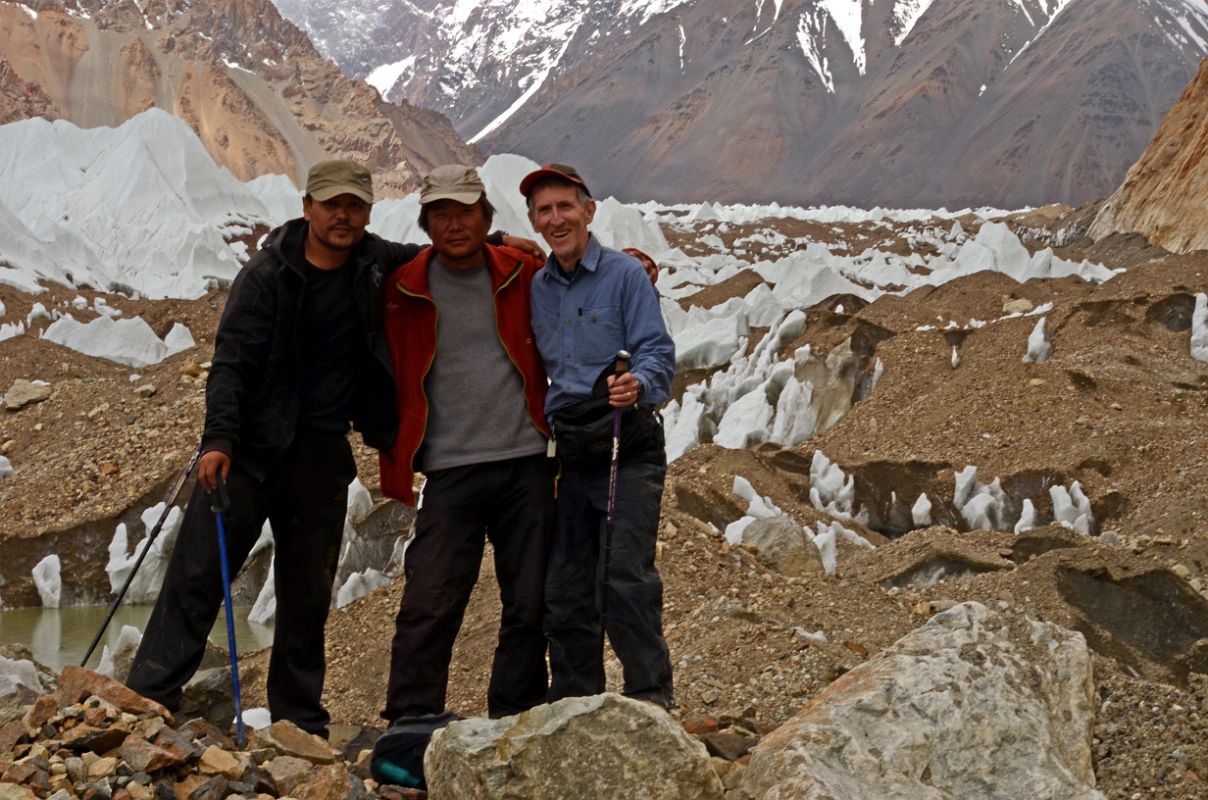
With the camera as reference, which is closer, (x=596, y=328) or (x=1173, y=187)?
(x=596, y=328)

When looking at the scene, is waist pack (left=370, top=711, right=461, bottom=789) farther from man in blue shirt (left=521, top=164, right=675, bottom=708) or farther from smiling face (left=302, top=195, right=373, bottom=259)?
smiling face (left=302, top=195, right=373, bottom=259)

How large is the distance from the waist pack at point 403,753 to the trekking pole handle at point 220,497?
73cm

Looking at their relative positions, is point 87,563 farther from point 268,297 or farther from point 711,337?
point 711,337

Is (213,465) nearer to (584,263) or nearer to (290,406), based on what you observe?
(290,406)

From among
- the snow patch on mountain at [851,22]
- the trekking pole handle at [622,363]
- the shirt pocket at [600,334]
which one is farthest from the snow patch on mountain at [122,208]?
the snow patch on mountain at [851,22]

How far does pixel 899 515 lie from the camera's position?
1173 cm

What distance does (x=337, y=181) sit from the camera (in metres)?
3.61

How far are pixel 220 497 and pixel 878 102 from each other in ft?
485

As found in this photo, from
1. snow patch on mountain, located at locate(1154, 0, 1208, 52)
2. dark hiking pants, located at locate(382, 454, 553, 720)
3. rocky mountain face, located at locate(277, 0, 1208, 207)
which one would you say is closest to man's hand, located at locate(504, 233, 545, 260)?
dark hiking pants, located at locate(382, 454, 553, 720)

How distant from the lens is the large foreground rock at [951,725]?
9.65 feet

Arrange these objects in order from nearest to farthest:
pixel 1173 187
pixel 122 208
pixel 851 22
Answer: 1. pixel 1173 187
2. pixel 122 208
3. pixel 851 22

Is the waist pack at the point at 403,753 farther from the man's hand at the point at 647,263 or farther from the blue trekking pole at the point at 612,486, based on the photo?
the man's hand at the point at 647,263

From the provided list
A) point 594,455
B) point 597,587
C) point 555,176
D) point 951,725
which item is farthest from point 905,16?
point 951,725

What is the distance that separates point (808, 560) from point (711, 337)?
32.8 ft
